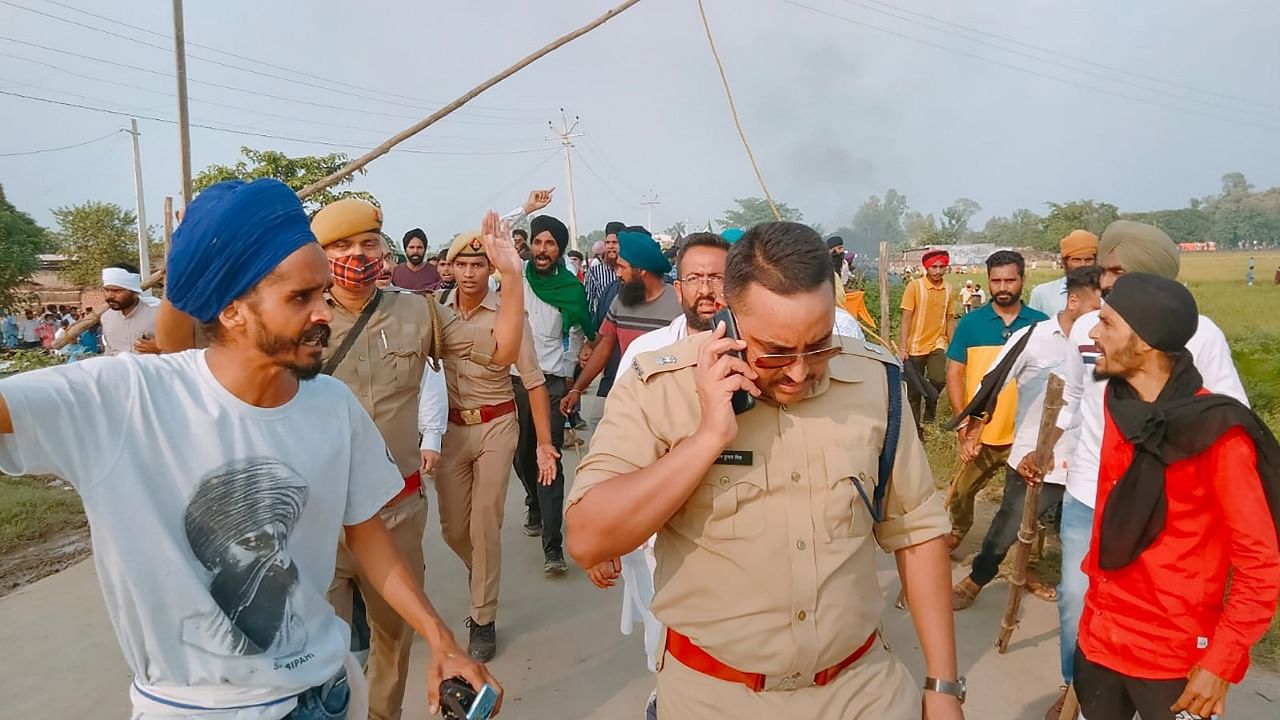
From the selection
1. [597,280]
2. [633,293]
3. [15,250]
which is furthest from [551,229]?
[15,250]

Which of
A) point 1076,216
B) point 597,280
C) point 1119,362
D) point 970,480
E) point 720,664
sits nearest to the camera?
point 720,664

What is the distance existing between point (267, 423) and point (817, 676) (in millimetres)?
1319

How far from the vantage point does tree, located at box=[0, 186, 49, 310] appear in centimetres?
2427

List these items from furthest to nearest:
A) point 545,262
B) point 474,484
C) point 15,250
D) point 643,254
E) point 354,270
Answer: point 15,250 → point 545,262 → point 643,254 → point 474,484 → point 354,270

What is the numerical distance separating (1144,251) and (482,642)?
3.65 metres

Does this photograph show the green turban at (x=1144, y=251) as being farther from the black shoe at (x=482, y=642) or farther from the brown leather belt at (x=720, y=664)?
the black shoe at (x=482, y=642)

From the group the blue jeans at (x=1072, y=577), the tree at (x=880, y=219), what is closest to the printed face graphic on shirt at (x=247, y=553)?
the blue jeans at (x=1072, y=577)

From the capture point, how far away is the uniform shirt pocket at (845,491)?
1.70 m

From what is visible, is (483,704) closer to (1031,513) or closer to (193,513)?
(193,513)

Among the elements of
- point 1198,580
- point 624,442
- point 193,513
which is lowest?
point 1198,580

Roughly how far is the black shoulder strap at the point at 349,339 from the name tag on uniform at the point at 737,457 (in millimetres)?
1814

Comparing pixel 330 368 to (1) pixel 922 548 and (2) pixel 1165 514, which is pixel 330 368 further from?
(2) pixel 1165 514

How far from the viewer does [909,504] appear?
181 centimetres

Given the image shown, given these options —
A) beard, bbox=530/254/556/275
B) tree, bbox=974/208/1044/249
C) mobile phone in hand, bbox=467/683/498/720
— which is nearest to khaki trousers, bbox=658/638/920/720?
mobile phone in hand, bbox=467/683/498/720
